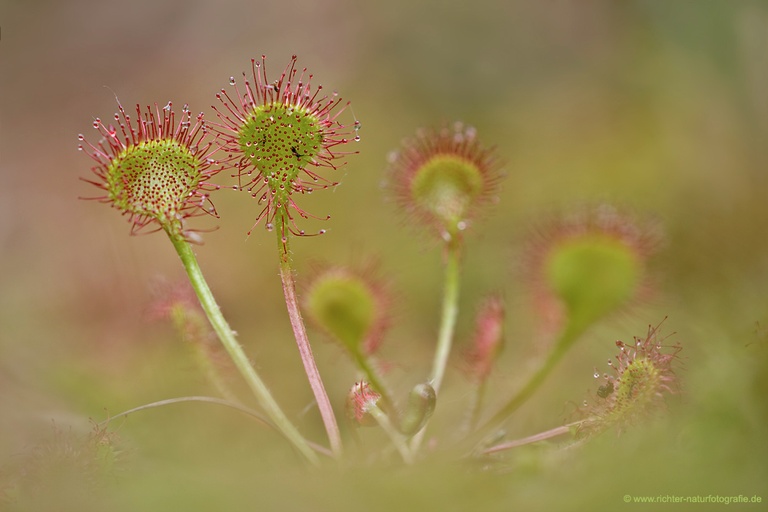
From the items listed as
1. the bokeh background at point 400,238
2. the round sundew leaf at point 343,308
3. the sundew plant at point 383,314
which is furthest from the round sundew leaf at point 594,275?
the round sundew leaf at point 343,308

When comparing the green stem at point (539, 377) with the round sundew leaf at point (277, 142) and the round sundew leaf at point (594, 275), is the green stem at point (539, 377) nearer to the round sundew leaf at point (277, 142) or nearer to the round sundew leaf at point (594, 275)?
the round sundew leaf at point (594, 275)

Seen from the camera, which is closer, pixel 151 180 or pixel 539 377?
pixel 151 180

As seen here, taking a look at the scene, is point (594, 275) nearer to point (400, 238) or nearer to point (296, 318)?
point (296, 318)

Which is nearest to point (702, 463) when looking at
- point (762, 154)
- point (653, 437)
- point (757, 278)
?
point (653, 437)

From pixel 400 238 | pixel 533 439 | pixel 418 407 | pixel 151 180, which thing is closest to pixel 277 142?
pixel 151 180

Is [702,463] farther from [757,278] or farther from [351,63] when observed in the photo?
[351,63]

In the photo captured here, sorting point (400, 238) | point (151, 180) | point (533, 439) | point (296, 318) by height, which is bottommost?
point (533, 439)

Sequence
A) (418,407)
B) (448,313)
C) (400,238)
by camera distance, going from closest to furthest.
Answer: (418,407), (448,313), (400,238)

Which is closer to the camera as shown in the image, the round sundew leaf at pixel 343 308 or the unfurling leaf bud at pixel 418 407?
the unfurling leaf bud at pixel 418 407

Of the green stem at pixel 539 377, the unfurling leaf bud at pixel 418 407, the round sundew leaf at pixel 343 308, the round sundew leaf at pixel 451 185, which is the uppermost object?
the round sundew leaf at pixel 451 185
